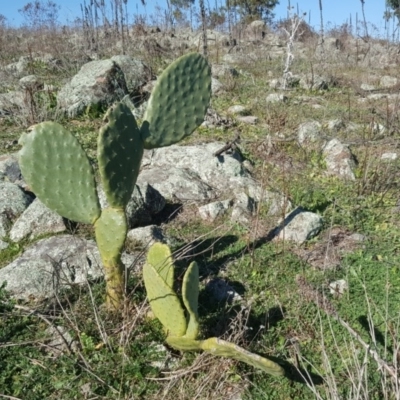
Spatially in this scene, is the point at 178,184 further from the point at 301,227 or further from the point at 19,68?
the point at 19,68

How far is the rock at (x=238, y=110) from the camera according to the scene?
7004mm

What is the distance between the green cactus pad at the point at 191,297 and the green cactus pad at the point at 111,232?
1.49ft

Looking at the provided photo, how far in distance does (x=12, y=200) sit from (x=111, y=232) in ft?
5.78

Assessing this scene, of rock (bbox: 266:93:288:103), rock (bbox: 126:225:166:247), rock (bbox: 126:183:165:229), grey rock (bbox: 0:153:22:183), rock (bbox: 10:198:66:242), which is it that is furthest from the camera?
rock (bbox: 266:93:288:103)

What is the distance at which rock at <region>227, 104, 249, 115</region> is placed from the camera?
700cm

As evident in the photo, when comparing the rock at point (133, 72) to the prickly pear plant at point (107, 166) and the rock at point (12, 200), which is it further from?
the prickly pear plant at point (107, 166)

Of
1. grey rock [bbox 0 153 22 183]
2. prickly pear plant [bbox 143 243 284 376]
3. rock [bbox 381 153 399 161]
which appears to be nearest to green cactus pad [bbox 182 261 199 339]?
prickly pear plant [bbox 143 243 284 376]

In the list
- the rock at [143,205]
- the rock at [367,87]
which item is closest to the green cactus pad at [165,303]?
the rock at [143,205]

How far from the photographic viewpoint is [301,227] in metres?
3.70

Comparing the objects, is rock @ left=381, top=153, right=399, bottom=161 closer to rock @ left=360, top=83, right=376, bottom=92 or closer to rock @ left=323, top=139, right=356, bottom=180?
rock @ left=323, top=139, right=356, bottom=180

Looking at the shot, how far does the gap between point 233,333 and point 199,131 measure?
4.00 metres

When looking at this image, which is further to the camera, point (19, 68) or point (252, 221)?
point (19, 68)

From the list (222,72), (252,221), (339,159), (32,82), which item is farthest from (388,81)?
(252,221)

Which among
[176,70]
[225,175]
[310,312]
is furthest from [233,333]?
[225,175]
